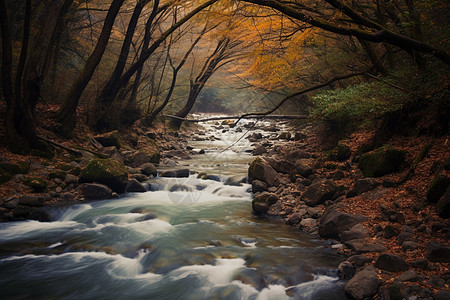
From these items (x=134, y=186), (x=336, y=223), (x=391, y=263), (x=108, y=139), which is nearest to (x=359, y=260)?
(x=391, y=263)

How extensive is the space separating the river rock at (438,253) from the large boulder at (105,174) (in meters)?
Answer: 7.42

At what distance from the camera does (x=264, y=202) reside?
7590 millimetres

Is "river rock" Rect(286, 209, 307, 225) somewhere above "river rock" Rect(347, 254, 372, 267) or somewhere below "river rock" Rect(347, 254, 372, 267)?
above

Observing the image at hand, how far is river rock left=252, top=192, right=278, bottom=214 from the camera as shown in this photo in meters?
7.47

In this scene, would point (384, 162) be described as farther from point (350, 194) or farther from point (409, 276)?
point (409, 276)

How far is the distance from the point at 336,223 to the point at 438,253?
182cm

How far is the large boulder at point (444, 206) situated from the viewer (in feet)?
14.6

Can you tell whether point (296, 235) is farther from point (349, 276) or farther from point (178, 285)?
point (178, 285)

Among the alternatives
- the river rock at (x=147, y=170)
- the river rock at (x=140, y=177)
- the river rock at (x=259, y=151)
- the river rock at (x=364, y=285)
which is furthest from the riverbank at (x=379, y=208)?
the river rock at (x=259, y=151)

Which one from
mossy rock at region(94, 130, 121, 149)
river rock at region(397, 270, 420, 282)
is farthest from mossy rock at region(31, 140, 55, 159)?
river rock at region(397, 270, 420, 282)

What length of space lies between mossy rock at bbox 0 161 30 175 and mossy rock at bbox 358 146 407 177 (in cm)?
855

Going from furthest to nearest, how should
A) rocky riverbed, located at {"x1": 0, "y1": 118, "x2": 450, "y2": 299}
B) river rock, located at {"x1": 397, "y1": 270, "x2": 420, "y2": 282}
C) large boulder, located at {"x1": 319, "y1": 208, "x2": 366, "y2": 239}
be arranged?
large boulder, located at {"x1": 319, "y1": 208, "x2": 366, "y2": 239} < rocky riverbed, located at {"x1": 0, "y1": 118, "x2": 450, "y2": 299} < river rock, located at {"x1": 397, "y1": 270, "x2": 420, "y2": 282}

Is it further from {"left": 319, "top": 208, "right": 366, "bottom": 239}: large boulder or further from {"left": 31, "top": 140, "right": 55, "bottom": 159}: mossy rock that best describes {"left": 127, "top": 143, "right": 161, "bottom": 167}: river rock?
{"left": 319, "top": 208, "right": 366, "bottom": 239}: large boulder

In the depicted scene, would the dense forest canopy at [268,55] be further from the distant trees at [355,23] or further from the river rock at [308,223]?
the river rock at [308,223]
